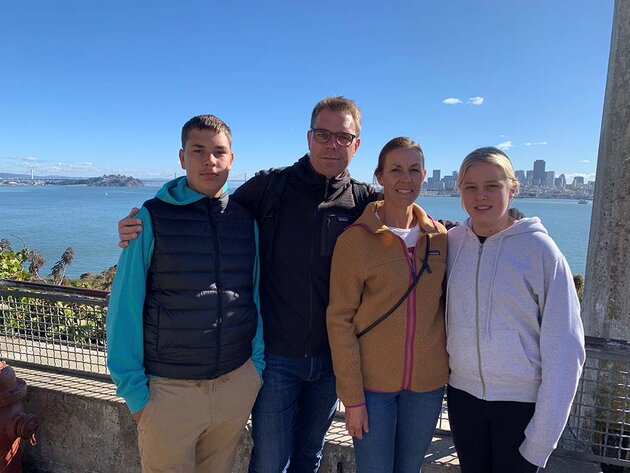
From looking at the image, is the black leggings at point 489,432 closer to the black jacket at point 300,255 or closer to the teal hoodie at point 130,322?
the black jacket at point 300,255

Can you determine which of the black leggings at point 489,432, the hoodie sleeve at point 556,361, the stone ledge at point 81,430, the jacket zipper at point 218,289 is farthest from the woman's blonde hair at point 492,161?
the stone ledge at point 81,430

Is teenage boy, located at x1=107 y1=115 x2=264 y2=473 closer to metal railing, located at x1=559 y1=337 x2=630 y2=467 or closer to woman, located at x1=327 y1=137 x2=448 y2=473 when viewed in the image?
woman, located at x1=327 y1=137 x2=448 y2=473

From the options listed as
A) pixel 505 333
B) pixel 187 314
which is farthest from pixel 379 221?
pixel 187 314

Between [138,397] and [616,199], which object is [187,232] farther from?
[616,199]

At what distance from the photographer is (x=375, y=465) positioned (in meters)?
2.25

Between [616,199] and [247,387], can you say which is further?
[616,199]

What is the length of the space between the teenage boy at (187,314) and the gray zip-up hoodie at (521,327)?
3.55ft

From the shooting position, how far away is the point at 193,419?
2.26 metres

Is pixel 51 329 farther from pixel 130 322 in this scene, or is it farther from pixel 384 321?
pixel 384 321

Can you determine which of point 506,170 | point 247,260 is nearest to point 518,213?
point 506,170

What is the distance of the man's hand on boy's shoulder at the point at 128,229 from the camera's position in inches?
84.3

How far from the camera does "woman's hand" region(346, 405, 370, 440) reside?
2189 mm

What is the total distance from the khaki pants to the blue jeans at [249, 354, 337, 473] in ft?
0.32

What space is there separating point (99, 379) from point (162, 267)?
1946 millimetres
